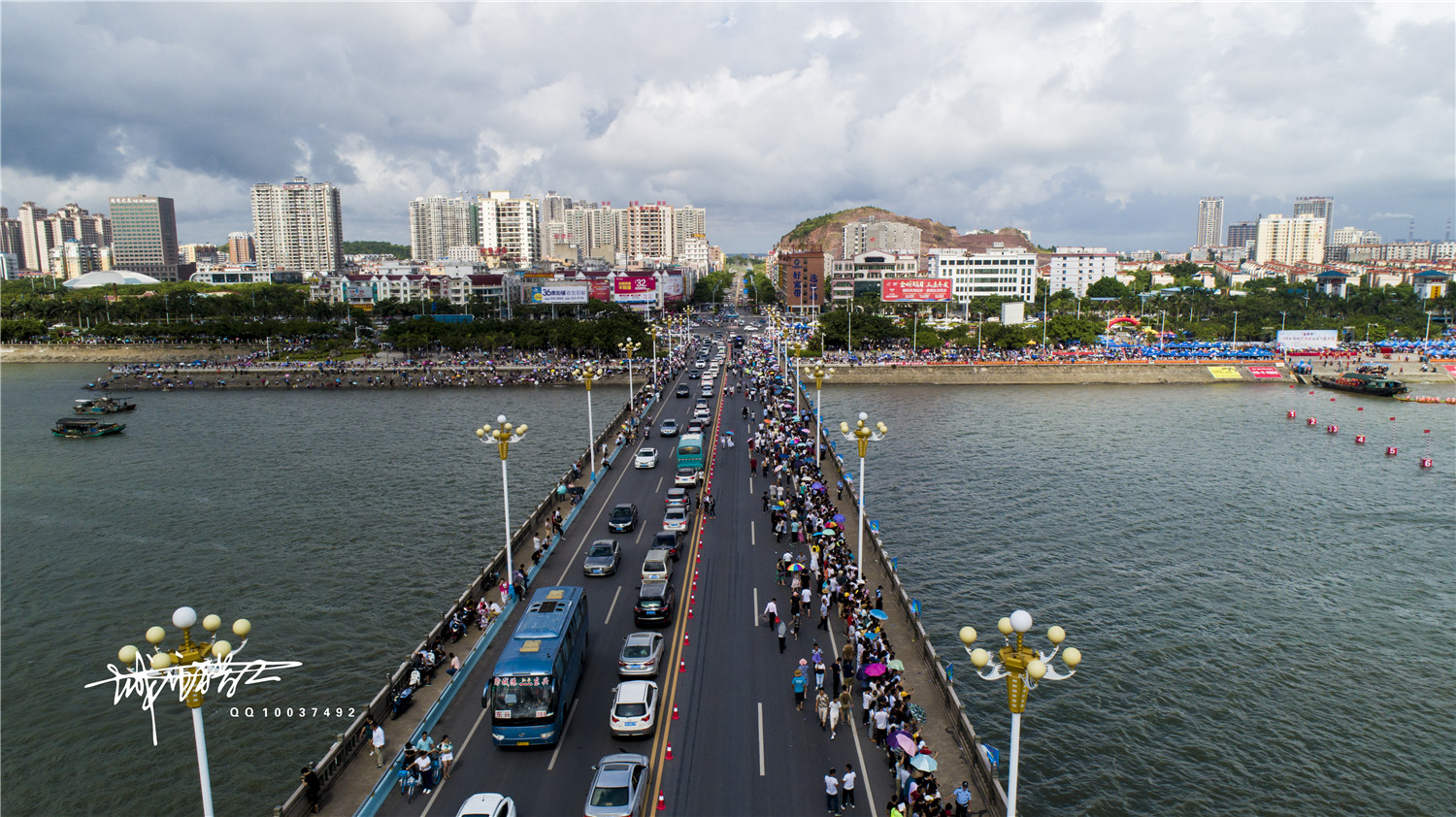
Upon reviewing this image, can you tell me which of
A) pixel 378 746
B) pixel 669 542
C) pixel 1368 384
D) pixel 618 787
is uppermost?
pixel 1368 384

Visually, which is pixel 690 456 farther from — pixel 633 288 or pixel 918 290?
pixel 633 288

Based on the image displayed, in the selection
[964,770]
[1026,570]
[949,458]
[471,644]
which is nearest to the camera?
[964,770]

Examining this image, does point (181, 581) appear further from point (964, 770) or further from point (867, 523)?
point (964, 770)

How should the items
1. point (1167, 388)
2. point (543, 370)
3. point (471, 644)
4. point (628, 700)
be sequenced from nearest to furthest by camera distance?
point (628, 700) → point (471, 644) → point (1167, 388) → point (543, 370)

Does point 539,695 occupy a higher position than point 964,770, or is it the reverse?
point 539,695

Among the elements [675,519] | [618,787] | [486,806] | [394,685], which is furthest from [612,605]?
[486,806]

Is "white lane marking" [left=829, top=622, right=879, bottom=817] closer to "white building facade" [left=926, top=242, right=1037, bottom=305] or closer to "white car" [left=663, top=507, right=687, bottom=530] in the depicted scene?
"white car" [left=663, top=507, right=687, bottom=530]

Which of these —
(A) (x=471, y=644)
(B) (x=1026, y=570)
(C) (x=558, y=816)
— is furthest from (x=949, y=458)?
(C) (x=558, y=816)
